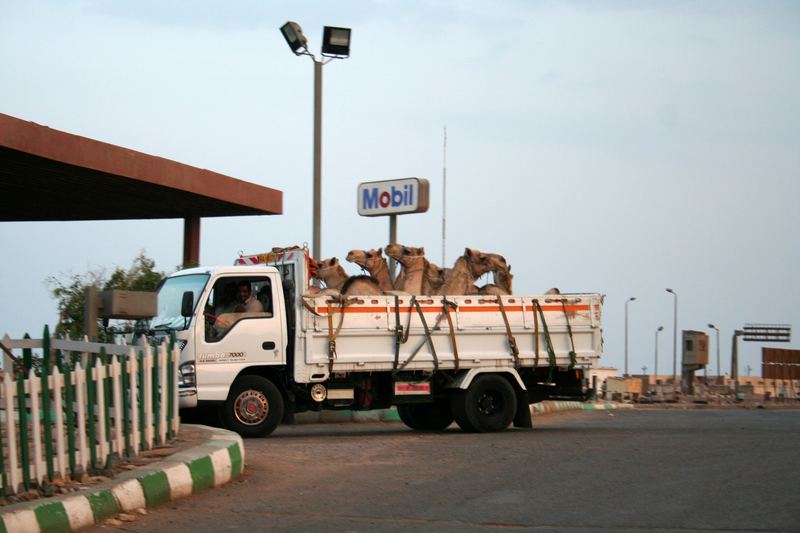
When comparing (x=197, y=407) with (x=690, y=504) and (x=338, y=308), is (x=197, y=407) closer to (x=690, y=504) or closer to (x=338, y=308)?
(x=338, y=308)

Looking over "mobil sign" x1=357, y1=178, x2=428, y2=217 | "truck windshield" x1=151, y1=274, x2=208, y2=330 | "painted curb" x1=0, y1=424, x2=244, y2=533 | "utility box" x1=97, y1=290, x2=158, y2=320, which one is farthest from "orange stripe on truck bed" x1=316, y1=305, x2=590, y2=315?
"mobil sign" x1=357, y1=178, x2=428, y2=217

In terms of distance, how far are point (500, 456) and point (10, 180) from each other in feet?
40.5

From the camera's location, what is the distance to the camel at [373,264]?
16.8 metres

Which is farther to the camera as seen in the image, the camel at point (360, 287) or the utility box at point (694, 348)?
the utility box at point (694, 348)

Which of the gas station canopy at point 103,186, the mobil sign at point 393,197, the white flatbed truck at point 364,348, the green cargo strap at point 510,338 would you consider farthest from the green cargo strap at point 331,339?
the mobil sign at point 393,197

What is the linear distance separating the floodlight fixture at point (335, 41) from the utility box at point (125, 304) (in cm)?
1133

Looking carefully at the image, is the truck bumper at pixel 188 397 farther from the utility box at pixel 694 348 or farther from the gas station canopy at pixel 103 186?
the utility box at pixel 694 348

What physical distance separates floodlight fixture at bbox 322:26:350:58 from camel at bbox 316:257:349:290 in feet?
22.3

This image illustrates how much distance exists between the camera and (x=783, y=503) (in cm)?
861

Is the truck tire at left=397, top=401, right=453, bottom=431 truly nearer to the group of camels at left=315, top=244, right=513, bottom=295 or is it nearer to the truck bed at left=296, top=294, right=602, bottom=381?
the truck bed at left=296, top=294, right=602, bottom=381

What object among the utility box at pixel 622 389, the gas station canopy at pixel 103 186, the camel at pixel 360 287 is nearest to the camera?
the camel at pixel 360 287

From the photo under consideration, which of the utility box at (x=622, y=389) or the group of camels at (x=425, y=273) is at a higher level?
the group of camels at (x=425, y=273)

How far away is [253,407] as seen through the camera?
48.5ft

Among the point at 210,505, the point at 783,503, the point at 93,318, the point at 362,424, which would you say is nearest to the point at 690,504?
the point at 783,503
